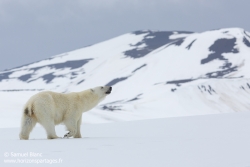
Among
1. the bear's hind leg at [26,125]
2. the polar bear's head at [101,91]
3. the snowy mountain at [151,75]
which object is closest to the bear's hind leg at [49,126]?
the bear's hind leg at [26,125]

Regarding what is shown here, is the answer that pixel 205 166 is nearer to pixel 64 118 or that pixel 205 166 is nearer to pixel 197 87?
pixel 64 118

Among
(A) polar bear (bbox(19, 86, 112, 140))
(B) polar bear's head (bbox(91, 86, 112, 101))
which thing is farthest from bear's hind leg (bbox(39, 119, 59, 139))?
(B) polar bear's head (bbox(91, 86, 112, 101))

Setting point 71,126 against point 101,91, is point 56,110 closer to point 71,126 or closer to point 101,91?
point 71,126

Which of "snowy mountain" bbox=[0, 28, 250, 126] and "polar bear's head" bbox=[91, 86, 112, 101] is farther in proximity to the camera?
"snowy mountain" bbox=[0, 28, 250, 126]

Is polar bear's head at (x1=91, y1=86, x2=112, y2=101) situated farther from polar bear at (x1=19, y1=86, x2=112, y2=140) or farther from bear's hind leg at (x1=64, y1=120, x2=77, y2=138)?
bear's hind leg at (x1=64, y1=120, x2=77, y2=138)

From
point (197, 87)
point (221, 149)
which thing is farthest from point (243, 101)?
point (221, 149)

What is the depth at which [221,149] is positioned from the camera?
7.18m

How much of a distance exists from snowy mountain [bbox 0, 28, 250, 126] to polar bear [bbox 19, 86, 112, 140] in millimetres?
11265

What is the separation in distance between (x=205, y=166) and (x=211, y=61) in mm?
68199

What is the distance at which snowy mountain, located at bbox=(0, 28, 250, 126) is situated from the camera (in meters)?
42.1

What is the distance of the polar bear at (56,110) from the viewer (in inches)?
388

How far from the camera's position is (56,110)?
10.3m

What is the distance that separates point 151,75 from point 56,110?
207 ft

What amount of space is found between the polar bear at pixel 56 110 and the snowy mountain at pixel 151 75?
11265 mm
